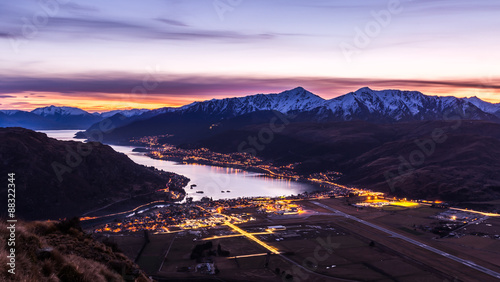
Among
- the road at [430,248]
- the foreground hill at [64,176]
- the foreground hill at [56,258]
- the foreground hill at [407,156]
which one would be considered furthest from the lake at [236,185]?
the foreground hill at [56,258]

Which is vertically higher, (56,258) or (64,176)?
(56,258)

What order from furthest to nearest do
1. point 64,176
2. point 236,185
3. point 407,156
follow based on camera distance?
point 407,156, point 236,185, point 64,176

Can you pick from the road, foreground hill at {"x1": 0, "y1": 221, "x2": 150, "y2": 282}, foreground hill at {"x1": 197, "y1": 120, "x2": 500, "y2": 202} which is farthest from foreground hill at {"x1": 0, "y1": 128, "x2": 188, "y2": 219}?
foreground hill at {"x1": 197, "y1": 120, "x2": 500, "y2": 202}

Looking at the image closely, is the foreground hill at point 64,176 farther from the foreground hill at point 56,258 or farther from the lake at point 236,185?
the foreground hill at point 56,258

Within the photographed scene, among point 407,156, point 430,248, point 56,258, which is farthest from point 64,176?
point 407,156

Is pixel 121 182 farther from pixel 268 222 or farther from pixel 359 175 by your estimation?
pixel 359 175

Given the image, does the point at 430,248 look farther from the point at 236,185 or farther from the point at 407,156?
the point at 407,156

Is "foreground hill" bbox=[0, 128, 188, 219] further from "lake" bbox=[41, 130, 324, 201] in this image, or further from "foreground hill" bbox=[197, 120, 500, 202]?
"foreground hill" bbox=[197, 120, 500, 202]
